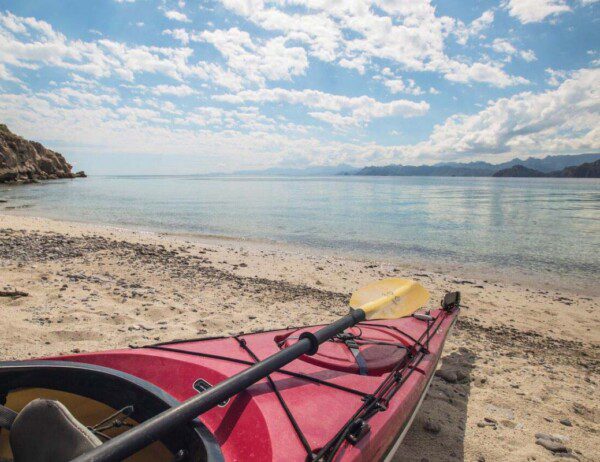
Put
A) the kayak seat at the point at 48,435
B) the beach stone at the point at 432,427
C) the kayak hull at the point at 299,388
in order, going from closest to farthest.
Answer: the kayak seat at the point at 48,435
the kayak hull at the point at 299,388
the beach stone at the point at 432,427

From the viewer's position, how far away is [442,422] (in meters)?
3.94

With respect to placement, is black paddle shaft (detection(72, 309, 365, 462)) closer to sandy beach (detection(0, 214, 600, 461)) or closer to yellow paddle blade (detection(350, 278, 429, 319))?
yellow paddle blade (detection(350, 278, 429, 319))

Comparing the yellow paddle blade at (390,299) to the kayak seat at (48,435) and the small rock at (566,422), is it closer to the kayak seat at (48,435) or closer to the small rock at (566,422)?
the small rock at (566,422)

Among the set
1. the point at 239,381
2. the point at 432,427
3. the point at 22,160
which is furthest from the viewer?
the point at 22,160

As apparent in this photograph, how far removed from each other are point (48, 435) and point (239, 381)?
105 centimetres

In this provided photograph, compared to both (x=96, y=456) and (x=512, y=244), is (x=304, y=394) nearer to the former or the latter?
(x=96, y=456)

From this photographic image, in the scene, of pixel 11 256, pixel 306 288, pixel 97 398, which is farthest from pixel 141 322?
pixel 11 256

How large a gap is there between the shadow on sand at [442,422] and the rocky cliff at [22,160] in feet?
251

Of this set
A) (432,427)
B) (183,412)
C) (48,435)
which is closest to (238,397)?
(183,412)

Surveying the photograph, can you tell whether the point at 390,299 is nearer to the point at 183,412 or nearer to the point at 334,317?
the point at 334,317

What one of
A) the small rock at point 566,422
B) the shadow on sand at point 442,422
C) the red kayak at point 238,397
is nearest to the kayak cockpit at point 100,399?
the red kayak at point 238,397

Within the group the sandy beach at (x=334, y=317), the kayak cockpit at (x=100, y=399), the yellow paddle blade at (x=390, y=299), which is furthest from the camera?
the yellow paddle blade at (x=390, y=299)

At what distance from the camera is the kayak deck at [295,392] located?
235cm

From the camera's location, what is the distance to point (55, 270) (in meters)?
8.32
